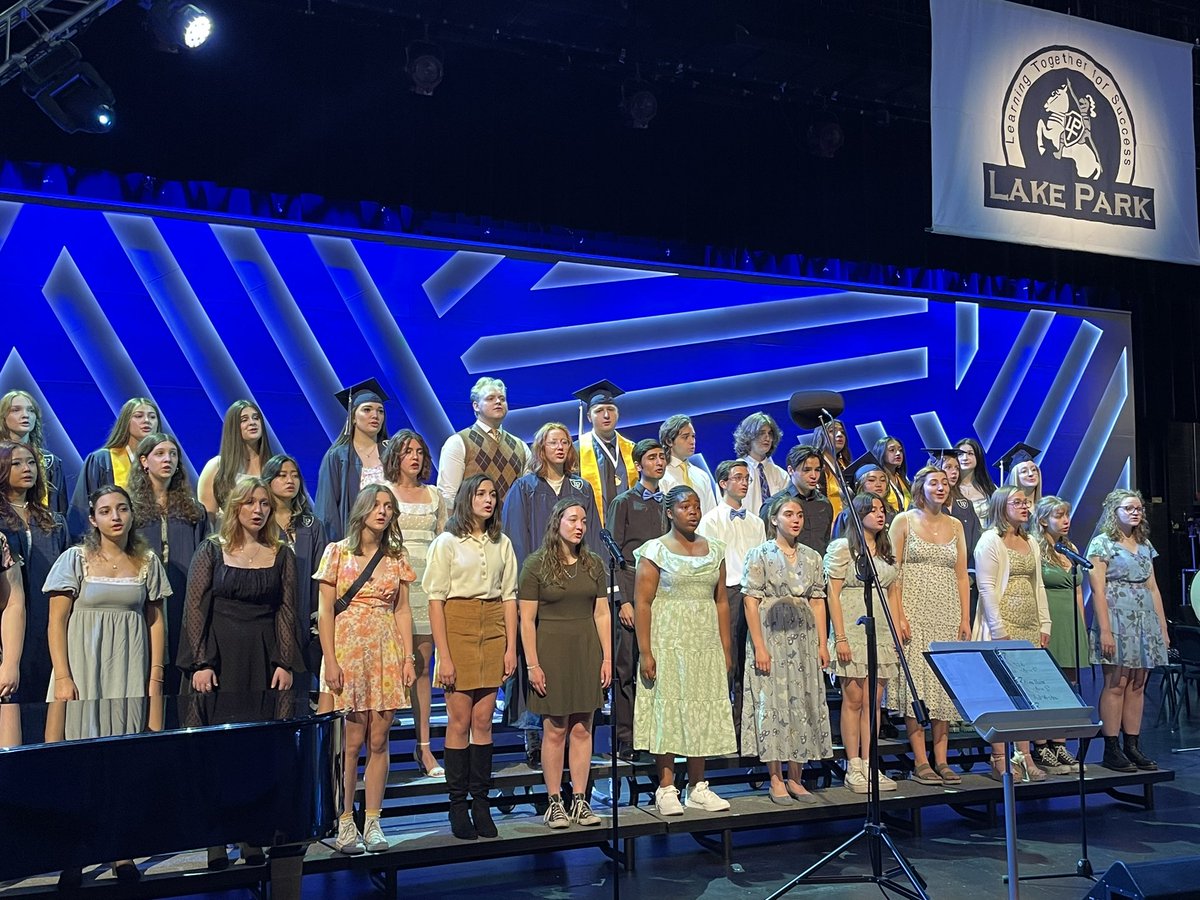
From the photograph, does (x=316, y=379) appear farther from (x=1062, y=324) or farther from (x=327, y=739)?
(x=1062, y=324)

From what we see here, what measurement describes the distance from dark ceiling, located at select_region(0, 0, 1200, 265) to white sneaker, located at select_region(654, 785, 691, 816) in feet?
15.2

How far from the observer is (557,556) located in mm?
5316

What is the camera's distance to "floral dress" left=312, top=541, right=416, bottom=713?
487 cm

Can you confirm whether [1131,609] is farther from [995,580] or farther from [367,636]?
[367,636]

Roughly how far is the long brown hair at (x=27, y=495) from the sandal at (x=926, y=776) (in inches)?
168

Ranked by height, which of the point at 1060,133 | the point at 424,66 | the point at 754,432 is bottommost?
the point at 754,432

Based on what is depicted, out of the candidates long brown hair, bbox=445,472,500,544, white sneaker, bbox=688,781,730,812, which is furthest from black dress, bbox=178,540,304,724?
white sneaker, bbox=688,781,730,812

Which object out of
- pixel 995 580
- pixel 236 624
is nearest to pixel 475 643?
pixel 236 624

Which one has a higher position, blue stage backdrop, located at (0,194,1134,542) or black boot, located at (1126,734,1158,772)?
blue stage backdrop, located at (0,194,1134,542)

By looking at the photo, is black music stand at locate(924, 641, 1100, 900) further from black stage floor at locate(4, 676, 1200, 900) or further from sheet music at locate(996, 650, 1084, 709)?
black stage floor at locate(4, 676, 1200, 900)

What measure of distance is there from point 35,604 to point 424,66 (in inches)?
178

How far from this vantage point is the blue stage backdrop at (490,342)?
7324mm

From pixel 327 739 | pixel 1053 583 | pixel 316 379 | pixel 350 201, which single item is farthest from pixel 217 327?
pixel 1053 583

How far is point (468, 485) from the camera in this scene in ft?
17.3
